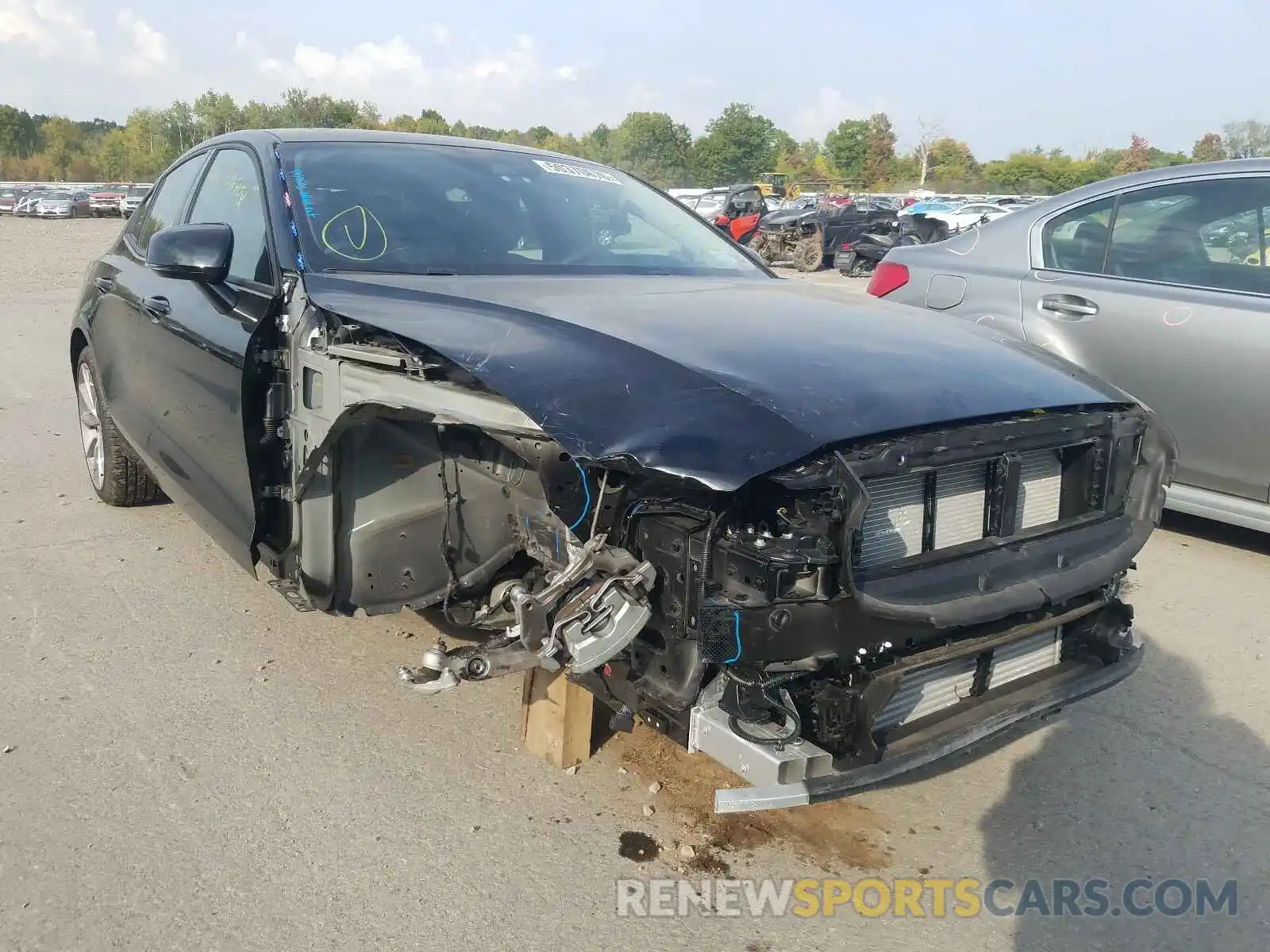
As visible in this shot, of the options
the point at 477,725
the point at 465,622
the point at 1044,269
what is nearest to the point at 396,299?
the point at 465,622

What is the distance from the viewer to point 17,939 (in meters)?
2.27

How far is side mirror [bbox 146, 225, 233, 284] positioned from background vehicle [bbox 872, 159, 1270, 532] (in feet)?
11.6

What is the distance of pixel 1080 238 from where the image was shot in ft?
16.6

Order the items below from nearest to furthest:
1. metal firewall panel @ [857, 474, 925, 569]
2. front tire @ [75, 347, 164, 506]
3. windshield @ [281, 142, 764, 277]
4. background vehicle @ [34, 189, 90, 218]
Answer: metal firewall panel @ [857, 474, 925, 569], windshield @ [281, 142, 764, 277], front tire @ [75, 347, 164, 506], background vehicle @ [34, 189, 90, 218]

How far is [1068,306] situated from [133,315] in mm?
4136

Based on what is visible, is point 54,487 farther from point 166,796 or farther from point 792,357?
point 792,357

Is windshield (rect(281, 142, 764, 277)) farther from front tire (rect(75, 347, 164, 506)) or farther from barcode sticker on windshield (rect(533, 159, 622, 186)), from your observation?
front tire (rect(75, 347, 164, 506))

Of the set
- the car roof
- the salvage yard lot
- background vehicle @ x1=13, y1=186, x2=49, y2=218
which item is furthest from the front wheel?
background vehicle @ x1=13, y1=186, x2=49, y2=218

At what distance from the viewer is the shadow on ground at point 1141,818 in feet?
7.95

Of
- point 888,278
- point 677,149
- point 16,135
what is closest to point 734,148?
point 677,149

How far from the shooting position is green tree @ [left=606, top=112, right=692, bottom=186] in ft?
302

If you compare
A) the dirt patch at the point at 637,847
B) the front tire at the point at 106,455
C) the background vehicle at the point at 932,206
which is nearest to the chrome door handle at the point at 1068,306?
the dirt patch at the point at 637,847

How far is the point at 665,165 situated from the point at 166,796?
308 feet

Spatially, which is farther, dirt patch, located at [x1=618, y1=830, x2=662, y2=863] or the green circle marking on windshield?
the green circle marking on windshield
